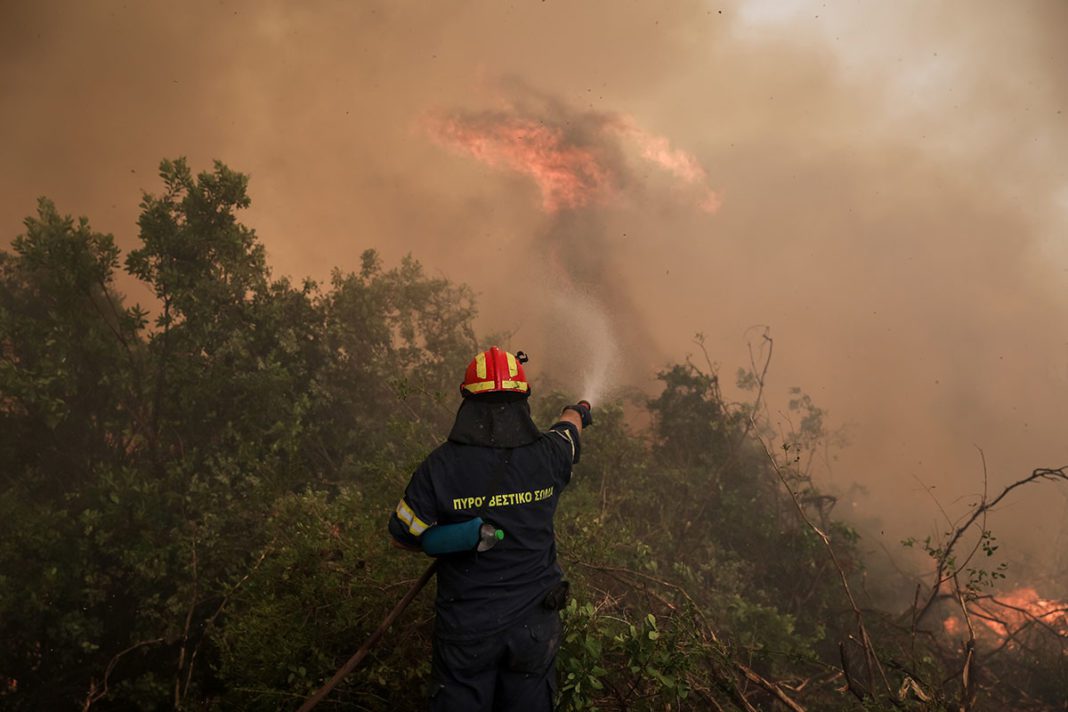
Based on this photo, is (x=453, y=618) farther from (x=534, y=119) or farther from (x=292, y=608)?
(x=534, y=119)

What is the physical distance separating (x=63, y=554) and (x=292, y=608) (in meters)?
4.98

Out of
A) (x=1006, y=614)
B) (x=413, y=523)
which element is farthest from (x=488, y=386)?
(x=1006, y=614)

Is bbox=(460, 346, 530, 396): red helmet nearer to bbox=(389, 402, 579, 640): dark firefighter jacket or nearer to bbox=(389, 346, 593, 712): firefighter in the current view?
bbox=(389, 346, 593, 712): firefighter

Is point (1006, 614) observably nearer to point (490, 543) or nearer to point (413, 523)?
point (490, 543)

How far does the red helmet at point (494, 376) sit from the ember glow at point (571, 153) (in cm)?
1759

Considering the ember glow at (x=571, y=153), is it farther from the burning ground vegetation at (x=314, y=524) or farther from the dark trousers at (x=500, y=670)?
the dark trousers at (x=500, y=670)

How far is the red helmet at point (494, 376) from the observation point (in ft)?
9.08

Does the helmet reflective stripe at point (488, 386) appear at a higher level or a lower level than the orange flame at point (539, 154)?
lower

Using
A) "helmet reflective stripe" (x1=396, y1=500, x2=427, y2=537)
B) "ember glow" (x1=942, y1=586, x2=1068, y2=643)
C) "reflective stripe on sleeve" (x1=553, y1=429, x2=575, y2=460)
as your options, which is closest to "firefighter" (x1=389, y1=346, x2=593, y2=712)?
"helmet reflective stripe" (x1=396, y1=500, x2=427, y2=537)

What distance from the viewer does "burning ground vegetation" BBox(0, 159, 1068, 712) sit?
3779 millimetres

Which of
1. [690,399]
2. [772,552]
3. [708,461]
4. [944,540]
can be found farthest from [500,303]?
[944,540]

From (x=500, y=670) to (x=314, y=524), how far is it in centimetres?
227

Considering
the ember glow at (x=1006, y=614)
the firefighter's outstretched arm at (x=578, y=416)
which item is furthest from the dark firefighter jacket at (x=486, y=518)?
the ember glow at (x=1006, y=614)

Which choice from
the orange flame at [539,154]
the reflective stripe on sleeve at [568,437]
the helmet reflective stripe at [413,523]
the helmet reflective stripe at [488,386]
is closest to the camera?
A: the helmet reflective stripe at [413,523]
